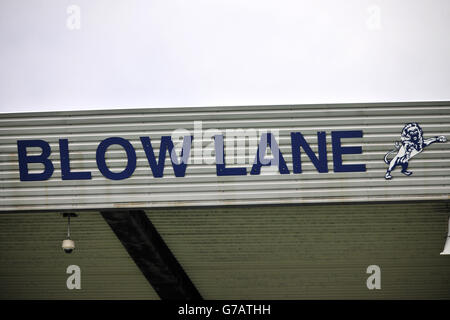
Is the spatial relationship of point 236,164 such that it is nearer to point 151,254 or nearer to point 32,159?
point 151,254

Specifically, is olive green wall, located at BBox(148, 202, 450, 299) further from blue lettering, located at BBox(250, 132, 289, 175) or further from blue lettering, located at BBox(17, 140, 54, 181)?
blue lettering, located at BBox(17, 140, 54, 181)

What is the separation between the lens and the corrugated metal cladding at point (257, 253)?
9852mm

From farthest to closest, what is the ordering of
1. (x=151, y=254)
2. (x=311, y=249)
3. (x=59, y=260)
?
(x=59, y=260) < (x=311, y=249) < (x=151, y=254)

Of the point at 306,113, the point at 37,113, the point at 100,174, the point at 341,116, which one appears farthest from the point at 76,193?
the point at 341,116

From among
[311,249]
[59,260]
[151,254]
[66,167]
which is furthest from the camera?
[59,260]

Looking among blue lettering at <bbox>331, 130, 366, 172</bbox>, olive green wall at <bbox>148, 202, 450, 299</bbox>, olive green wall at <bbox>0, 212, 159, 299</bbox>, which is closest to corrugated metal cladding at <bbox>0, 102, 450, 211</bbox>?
blue lettering at <bbox>331, 130, 366, 172</bbox>

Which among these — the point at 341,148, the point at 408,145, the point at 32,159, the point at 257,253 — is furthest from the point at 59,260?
the point at 408,145

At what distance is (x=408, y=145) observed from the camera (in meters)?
8.15

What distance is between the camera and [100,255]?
34.5ft

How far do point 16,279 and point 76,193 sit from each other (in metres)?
4.09

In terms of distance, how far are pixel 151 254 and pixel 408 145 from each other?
5.09 metres

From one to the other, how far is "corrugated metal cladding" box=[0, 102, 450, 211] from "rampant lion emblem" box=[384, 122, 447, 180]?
8 cm

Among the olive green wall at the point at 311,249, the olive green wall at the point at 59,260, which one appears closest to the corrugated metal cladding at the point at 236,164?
the olive green wall at the point at 311,249
